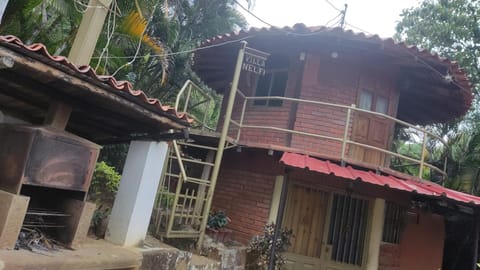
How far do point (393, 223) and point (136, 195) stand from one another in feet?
21.3

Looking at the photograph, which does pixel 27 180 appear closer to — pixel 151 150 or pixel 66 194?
A: pixel 66 194

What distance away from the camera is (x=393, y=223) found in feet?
29.1

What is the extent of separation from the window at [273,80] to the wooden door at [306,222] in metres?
2.30

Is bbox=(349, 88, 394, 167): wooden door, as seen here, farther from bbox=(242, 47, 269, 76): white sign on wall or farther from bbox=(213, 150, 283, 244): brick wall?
bbox=(242, 47, 269, 76): white sign on wall

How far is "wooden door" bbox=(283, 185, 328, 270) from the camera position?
848 centimetres

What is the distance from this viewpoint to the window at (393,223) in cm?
872

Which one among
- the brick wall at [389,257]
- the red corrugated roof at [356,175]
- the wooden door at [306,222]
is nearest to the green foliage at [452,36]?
the brick wall at [389,257]

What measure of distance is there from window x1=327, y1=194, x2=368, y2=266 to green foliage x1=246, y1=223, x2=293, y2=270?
148 centimetres

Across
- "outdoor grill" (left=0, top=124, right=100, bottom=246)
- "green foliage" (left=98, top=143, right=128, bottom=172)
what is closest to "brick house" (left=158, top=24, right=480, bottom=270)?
"outdoor grill" (left=0, top=124, right=100, bottom=246)

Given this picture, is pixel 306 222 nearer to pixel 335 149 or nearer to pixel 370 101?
pixel 335 149

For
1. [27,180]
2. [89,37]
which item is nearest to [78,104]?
[27,180]

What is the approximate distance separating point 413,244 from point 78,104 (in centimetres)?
827

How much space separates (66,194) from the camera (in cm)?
430

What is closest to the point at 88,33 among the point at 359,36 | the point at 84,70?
the point at 84,70
